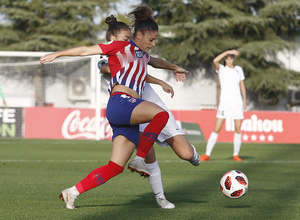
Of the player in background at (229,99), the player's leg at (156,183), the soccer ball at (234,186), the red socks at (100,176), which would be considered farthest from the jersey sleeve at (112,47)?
the player in background at (229,99)

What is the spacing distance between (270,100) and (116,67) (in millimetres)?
31369

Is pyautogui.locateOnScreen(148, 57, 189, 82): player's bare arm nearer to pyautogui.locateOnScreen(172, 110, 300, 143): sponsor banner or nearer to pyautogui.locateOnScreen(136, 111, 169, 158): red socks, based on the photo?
pyautogui.locateOnScreen(136, 111, 169, 158): red socks

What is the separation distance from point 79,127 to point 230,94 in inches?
351

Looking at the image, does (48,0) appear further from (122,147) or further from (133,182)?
(122,147)

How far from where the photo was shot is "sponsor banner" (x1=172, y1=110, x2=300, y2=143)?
19.4 meters

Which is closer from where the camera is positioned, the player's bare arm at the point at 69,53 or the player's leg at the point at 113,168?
the player's bare arm at the point at 69,53

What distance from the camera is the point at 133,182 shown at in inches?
320

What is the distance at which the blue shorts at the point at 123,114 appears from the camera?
507 centimetres

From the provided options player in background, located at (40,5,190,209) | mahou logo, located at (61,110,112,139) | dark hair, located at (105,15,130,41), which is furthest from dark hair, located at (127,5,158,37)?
mahou logo, located at (61,110,112,139)

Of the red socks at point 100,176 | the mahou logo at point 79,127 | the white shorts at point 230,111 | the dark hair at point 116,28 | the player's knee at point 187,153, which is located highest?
the dark hair at point 116,28

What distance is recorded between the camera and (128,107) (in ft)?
16.6

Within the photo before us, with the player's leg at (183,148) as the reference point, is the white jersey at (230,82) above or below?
above

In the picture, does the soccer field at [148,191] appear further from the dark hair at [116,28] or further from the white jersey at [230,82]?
the dark hair at [116,28]

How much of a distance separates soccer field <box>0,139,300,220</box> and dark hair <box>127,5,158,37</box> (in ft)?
5.72
